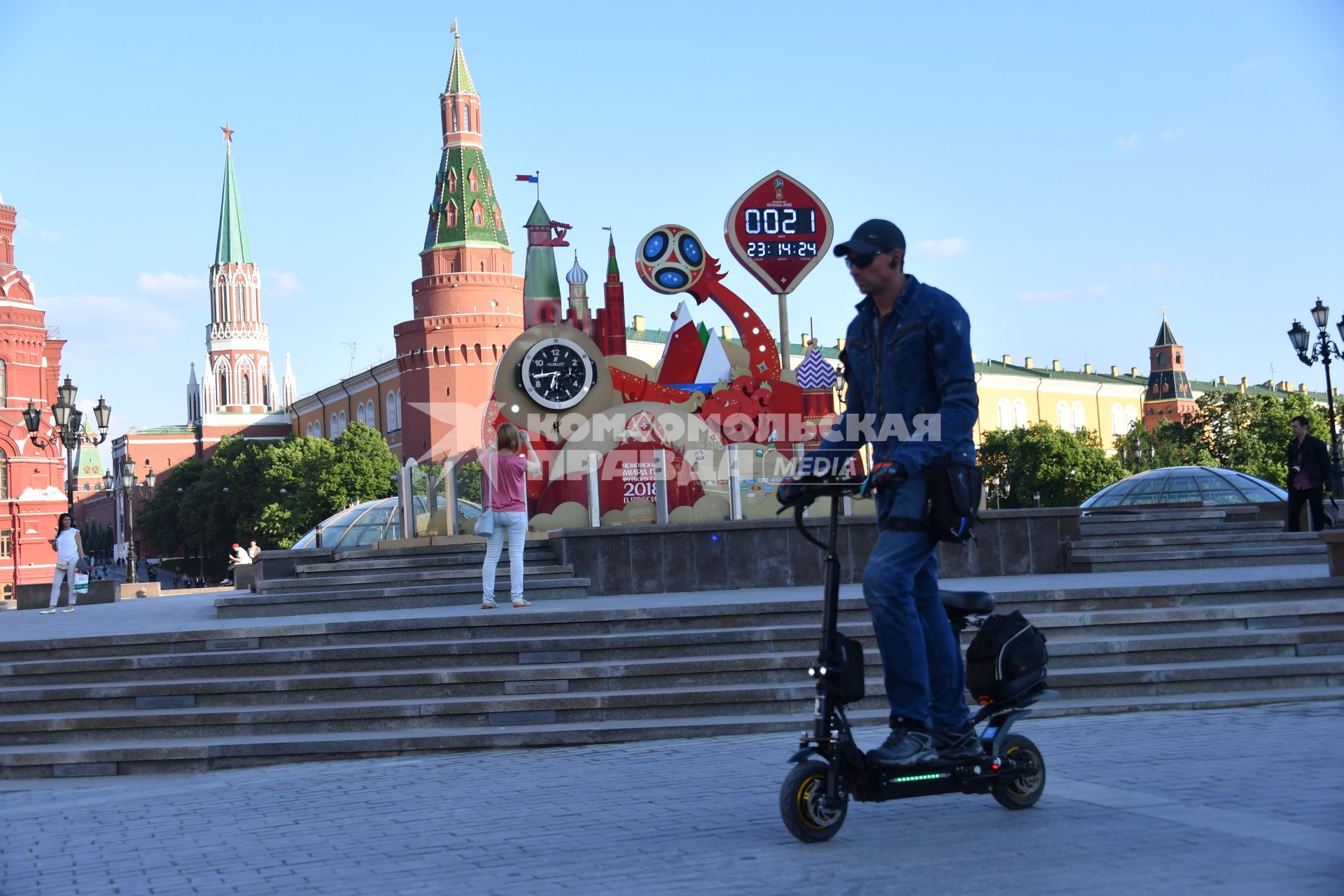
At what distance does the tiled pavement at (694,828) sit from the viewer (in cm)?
419

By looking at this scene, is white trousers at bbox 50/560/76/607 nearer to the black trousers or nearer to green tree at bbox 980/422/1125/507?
the black trousers

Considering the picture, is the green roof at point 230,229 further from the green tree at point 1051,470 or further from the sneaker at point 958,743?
the sneaker at point 958,743

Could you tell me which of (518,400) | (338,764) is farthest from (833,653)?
(518,400)

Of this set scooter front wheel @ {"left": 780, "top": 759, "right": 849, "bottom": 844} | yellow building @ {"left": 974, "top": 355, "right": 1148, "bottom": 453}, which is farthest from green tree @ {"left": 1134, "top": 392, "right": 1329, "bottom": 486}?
scooter front wheel @ {"left": 780, "top": 759, "right": 849, "bottom": 844}

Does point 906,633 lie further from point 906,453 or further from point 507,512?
point 507,512

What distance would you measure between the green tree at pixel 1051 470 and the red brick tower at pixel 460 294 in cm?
3112

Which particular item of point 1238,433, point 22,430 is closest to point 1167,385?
point 1238,433

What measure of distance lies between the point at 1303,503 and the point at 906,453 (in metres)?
12.9

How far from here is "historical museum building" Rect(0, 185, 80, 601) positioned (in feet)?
263

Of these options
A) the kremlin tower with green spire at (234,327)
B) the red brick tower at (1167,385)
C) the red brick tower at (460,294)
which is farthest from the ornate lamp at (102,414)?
the red brick tower at (1167,385)

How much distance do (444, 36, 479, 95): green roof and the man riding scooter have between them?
80.7 metres

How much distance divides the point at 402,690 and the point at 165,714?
1452 millimetres

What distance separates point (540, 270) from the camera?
34.8m

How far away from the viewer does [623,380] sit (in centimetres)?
1886
